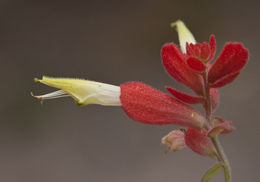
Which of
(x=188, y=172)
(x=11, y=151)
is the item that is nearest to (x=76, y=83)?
(x=188, y=172)

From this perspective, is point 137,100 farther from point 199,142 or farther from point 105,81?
point 105,81

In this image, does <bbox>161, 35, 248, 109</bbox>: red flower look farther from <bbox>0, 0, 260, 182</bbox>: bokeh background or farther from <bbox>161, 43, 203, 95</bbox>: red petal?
Answer: <bbox>0, 0, 260, 182</bbox>: bokeh background

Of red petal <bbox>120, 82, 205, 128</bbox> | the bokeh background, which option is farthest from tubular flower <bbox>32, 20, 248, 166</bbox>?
the bokeh background

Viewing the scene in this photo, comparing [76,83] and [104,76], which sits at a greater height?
[104,76]

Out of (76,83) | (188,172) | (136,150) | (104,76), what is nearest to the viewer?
(76,83)

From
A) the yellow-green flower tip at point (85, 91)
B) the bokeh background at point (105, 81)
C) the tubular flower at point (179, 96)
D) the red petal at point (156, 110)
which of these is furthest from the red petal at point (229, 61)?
the bokeh background at point (105, 81)

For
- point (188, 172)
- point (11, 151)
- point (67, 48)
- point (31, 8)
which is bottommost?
point (188, 172)

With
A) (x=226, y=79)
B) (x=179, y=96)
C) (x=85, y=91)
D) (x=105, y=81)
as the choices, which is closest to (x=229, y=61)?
(x=226, y=79)

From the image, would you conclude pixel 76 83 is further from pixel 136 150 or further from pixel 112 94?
pixel 136 150

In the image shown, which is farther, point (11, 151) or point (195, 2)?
point (195, 2)
